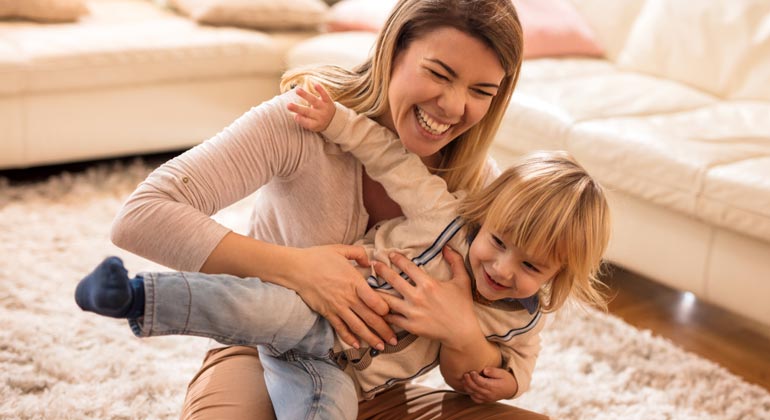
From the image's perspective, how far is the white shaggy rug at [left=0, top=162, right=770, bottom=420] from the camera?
195 cm

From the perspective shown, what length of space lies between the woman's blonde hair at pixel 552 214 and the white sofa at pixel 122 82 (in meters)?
2.04

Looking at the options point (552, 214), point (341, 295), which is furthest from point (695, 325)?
point (341, 295)

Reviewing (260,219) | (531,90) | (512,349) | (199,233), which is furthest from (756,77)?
(199,233)

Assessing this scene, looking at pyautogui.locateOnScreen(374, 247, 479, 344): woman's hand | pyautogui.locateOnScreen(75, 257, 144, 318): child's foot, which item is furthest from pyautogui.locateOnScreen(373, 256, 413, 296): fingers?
pyautogui.locateOnScreen(75, 257, 144, 318): child's foot

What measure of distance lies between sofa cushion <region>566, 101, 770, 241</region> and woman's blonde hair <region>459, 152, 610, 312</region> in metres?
0.97

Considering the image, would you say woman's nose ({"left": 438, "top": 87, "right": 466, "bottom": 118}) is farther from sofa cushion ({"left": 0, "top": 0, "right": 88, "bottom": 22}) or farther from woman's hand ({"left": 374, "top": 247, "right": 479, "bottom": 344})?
sofa cushion ({"left": 0, "top": 0, "right": 88, "bottom": 22})

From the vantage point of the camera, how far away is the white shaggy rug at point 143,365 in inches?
76.7

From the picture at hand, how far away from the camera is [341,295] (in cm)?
138

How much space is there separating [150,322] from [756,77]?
2543 millimetres

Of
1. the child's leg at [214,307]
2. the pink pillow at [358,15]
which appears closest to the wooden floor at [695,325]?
the child's leg at [214,307]

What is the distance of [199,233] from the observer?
1.31 meters

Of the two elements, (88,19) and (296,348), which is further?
(88,19)

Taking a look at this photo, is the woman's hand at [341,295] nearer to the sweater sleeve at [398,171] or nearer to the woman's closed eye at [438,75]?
the sweater sleeve at [398,171]

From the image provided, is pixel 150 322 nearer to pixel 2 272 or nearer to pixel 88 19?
pixel 2 272
